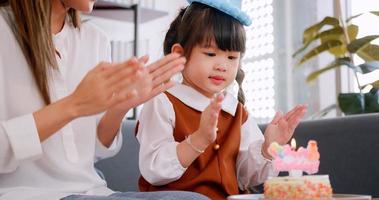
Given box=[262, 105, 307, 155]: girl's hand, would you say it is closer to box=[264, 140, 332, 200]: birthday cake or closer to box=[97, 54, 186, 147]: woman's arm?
box=[264, 140, 332, 200]: birthday cake

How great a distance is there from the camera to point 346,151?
1522 mm

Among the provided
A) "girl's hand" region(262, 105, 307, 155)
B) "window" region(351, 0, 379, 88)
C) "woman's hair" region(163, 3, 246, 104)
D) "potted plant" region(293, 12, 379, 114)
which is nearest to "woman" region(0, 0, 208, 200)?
"woman's hair" region(163, 3, 246, 104)

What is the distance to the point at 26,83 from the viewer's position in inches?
38.9

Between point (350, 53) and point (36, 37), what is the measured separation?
134 centimetres

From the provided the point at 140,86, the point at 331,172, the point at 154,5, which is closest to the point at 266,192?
the point at 140,86

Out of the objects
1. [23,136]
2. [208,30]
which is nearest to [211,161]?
[208,30]

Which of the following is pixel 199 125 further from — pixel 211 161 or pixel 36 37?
pixel 36 37

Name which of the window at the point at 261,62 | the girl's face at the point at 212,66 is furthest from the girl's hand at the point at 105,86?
the window at the point at 261,62

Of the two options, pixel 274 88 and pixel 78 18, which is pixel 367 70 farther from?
pixel 78 18

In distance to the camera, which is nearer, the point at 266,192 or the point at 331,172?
the point at 266,192

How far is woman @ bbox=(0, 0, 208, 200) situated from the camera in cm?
80

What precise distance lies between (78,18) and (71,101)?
0.40 m

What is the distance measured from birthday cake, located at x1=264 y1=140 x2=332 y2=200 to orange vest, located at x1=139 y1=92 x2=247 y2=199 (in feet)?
1.13

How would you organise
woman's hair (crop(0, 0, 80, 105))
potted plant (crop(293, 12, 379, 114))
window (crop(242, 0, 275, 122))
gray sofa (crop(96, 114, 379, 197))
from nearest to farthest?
woman's hair (crop(0, 0, 80, 105)) → gray sofa (crop(96, 114, 379, 197)) → potted plant (crop(293, 12, 379, 114)) → window (crop(242, 0, 275, 122))
